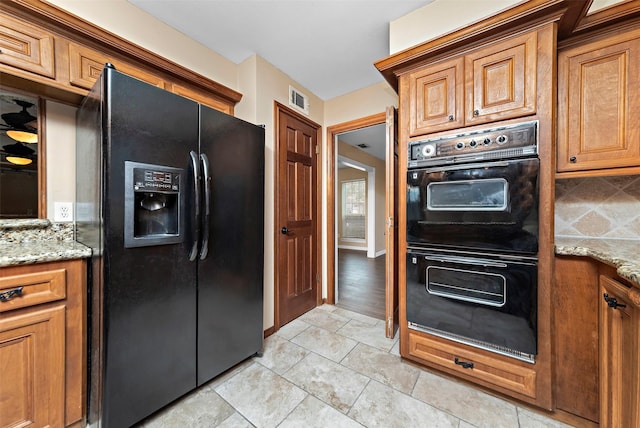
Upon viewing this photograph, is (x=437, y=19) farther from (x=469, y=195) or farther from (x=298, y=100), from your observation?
(x=298, y=100)

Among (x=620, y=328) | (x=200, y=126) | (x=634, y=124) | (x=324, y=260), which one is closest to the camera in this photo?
(x=620, y=328)

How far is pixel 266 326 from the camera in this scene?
86.0 inches

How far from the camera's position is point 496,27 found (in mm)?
1313

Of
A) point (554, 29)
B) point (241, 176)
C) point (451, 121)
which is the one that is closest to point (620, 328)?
point (451, 121)

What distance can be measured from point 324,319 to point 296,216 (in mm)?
1157

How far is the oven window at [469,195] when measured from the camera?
137cm

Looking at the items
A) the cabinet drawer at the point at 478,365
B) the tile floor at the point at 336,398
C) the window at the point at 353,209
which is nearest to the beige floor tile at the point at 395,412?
the tile floor at the point at 336,398

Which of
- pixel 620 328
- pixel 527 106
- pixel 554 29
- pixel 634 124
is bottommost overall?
pixel 620 328

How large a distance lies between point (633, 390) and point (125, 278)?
216cm

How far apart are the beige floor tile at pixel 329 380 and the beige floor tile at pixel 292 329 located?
40 cm

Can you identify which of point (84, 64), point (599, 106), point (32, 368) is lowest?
point (32, 368)

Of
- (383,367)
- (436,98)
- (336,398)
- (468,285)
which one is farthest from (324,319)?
(436,98)

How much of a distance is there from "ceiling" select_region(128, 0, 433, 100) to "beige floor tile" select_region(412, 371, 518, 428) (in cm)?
262

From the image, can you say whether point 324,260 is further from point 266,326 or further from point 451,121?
point 451,121
